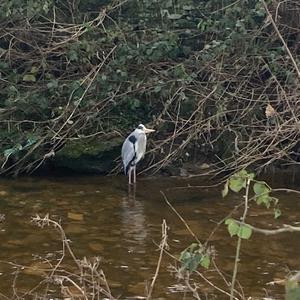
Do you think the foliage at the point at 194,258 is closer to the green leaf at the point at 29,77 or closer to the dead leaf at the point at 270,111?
the dead leaf at the point at 270,111

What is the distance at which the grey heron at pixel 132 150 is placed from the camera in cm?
958

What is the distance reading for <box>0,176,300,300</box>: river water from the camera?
19.9 ft

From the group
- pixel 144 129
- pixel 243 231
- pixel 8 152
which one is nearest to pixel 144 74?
pixel 144 129

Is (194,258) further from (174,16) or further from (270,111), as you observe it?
(174,16)

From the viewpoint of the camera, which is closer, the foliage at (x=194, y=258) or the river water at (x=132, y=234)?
the foliage at (x=194, y=258)

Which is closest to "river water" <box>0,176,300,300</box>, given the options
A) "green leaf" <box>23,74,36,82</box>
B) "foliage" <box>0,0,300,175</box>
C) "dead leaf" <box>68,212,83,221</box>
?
"dead leaf" <box>68,212,83,221</box>

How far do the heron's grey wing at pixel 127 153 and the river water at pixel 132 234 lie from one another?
0.97 ft

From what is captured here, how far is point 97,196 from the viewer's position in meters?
8.88

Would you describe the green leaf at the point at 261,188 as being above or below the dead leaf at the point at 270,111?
below

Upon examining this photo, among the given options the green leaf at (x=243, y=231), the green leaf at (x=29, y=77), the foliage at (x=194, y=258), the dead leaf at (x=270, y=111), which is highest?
the green leaf at (x=29, y=77)

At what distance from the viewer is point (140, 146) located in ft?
31.4

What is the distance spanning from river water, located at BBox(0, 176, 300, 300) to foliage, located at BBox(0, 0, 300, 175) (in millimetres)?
668

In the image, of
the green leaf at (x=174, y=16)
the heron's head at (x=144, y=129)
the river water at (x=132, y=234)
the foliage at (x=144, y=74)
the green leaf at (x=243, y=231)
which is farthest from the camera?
the green leaf at (x=174, y=16)

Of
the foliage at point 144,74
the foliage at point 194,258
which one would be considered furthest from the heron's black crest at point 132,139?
the foliage at point 194,258
